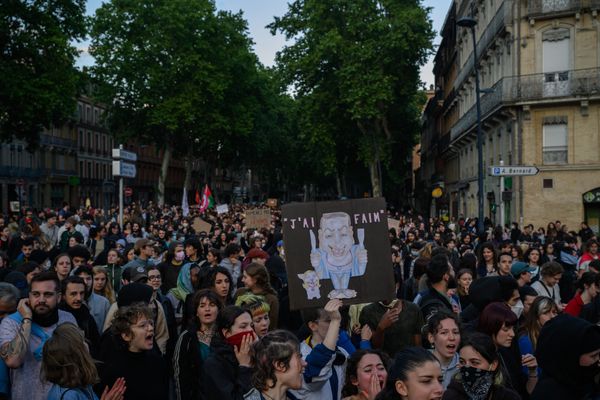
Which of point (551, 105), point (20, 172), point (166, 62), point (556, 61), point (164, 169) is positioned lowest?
point (164, 169)

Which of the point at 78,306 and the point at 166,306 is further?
the point at 166,306

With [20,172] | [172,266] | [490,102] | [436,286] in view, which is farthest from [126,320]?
[20,172]

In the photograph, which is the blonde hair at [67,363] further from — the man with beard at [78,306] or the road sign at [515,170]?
the road sign at [515,170]

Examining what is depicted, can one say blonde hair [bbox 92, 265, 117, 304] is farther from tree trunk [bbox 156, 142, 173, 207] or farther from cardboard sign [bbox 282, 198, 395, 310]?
Answer: tree trunk [bbox 156, 142, 173, 207]

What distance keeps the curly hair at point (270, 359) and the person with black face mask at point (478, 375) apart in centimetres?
92

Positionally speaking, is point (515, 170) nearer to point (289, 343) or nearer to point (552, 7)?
point (289, 343)

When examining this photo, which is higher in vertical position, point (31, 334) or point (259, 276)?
point (259, 276)

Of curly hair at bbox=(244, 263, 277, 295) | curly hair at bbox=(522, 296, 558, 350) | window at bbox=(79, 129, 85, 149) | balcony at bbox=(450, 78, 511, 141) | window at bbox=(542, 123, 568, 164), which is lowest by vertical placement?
curly hair at bbox=(522, 296, 558, 350)

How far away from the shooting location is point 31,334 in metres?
5.36

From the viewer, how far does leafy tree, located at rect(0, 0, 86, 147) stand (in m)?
31.3

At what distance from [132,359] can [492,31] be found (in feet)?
107

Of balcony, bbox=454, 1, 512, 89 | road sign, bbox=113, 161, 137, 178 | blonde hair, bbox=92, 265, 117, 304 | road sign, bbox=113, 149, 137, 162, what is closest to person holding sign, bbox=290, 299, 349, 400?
blonde hair, bbox=92, 265, 117, 304

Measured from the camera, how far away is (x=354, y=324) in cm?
673

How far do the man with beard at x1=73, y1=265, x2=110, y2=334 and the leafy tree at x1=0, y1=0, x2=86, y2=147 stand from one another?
25007 mm
